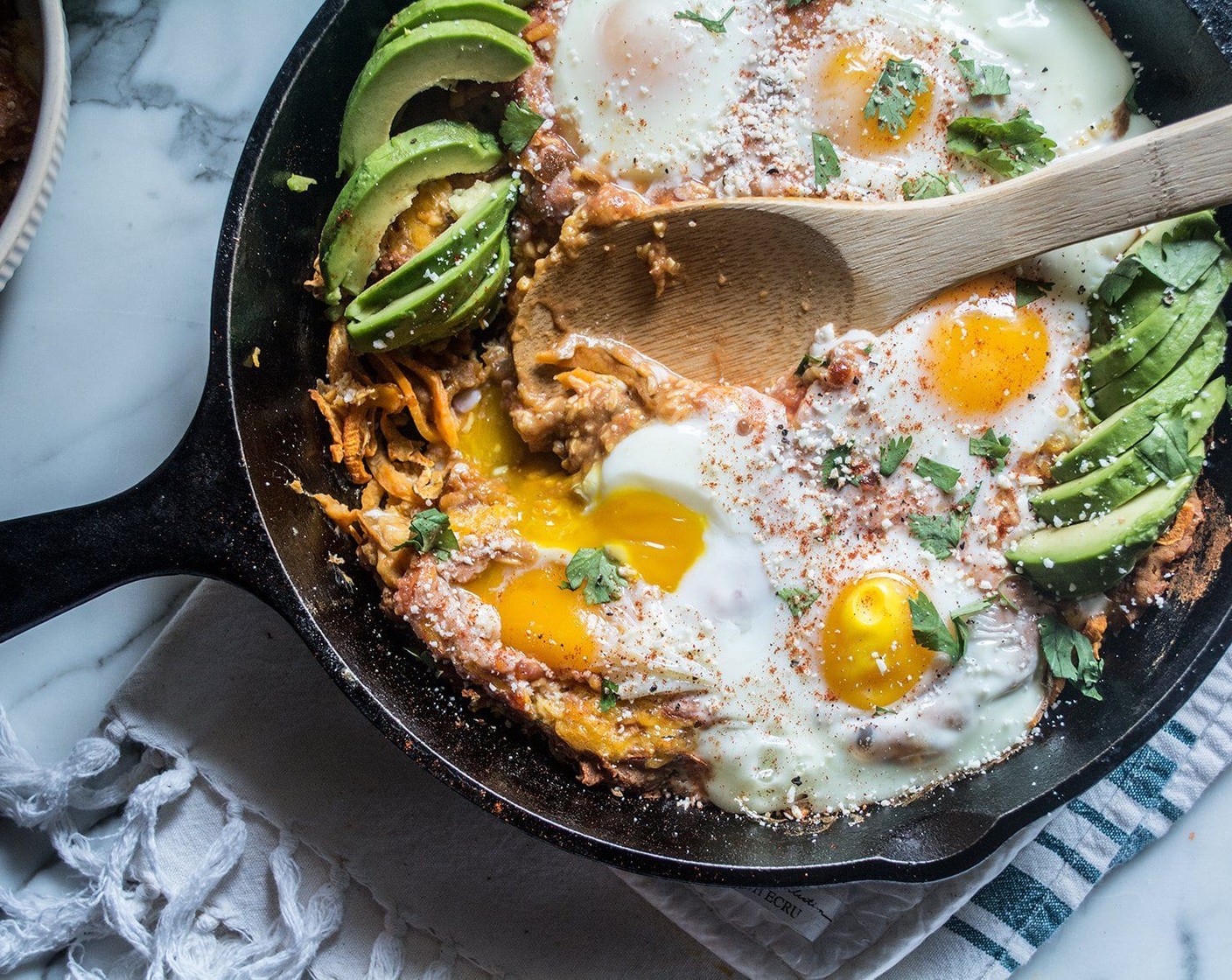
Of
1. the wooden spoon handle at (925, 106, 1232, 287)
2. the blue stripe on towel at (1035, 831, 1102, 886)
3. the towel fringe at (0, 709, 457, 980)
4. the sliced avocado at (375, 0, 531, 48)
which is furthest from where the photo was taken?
the blue stripe on towel at (1035, 831, 1102, 886)

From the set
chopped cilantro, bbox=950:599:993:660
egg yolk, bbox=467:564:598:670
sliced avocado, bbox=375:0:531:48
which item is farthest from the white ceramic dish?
chopped cilantro, bbox=950:599:993:660

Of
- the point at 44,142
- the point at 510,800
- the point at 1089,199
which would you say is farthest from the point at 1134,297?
the point at 44,142

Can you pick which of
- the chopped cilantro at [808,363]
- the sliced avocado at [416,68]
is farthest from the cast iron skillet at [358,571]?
the chopped cilantro at [808,363]

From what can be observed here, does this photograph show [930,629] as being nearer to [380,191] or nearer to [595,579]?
[595,579]

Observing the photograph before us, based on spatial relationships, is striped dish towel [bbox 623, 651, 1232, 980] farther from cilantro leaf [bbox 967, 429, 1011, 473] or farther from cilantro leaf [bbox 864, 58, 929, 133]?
cilantro leaf [bbox 864, 58, 929, 133]

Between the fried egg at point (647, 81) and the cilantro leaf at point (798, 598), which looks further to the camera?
the fried egg at point (647, 81)

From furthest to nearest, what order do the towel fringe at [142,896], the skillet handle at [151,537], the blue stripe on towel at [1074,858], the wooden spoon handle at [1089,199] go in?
1. the blue stripe on towel at [1074,858]
2. the towel fringe at [142,896]
3. the wooden spoon handle at [1089,199]
4. the skillet handle at [151,537]

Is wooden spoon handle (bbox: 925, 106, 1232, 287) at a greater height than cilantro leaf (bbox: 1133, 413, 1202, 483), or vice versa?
wooden spoon handle (bbox: 925, 106, 1232, 287)

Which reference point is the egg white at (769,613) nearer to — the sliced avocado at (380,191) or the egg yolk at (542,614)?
the egg yolk at (542,614)
